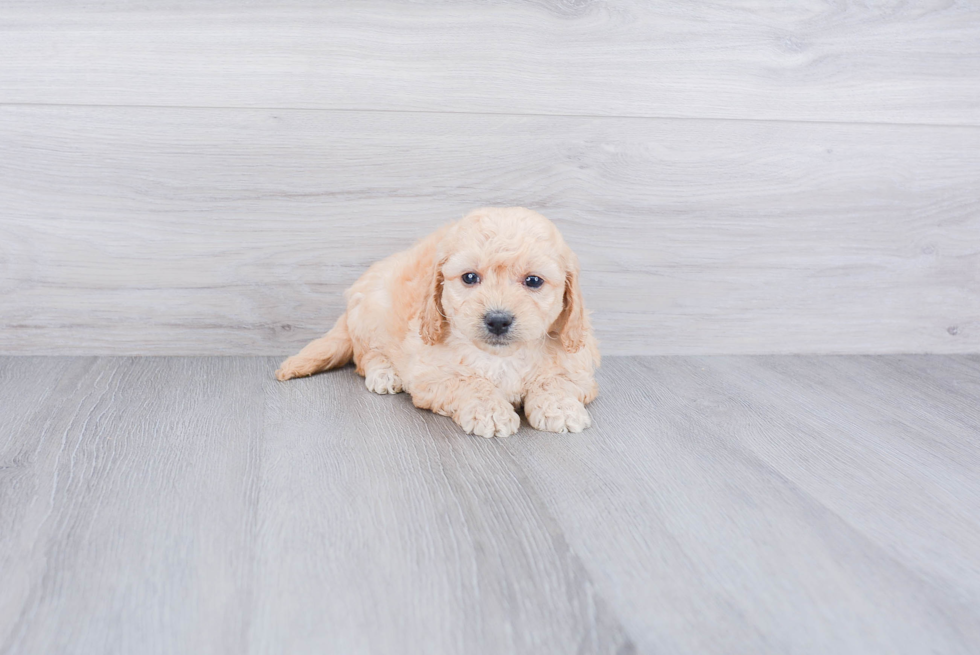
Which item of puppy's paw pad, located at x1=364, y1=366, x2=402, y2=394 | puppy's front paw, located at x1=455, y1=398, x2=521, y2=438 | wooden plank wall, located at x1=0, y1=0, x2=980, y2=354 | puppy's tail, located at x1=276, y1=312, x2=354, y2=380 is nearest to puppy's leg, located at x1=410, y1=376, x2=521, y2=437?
puppy's front paw, located at x1=455, y1=398, x2=521, y2=438

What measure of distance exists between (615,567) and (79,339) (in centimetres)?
165

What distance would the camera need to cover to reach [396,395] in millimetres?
1763

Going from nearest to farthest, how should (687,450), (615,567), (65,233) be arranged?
(615,567) < (687,450) < (65,233)

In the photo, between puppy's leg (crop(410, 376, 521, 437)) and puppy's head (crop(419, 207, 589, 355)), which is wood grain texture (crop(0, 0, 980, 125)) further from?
puppy's leg (crop(410, 376, 521, 437))

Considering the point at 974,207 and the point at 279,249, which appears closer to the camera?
the point at 279,249

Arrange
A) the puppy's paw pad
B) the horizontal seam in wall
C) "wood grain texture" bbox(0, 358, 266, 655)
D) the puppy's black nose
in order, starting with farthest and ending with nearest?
the horizontal seam in wall, the puppy's paw pad, the puppy's black nose, "wood grain texture" bbox(0, 358, 266, 655)

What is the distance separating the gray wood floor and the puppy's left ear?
0.19 metres

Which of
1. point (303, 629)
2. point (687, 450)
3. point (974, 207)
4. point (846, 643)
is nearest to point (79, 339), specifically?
point (303, 629)

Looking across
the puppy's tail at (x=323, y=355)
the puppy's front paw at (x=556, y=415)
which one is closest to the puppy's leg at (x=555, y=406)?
the puppy's front paw at (x=556, y=415)

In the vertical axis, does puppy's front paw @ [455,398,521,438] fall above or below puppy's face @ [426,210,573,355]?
below

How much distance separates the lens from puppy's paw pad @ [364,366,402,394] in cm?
176

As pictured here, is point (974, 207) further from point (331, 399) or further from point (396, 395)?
point (331, 399)

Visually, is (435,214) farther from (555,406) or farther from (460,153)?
(555,406)

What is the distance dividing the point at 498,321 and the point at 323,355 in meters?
0.62
